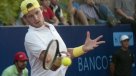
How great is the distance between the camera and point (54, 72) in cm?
500

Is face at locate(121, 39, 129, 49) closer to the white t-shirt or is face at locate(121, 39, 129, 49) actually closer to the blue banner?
the blue banner

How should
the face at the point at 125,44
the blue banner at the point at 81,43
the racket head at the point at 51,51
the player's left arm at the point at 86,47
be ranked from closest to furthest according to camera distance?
the racket head at the point at 51,51, the player's left arm at the point at 86,47, the blue banner at the point at 81,43, the face at the point at 125,44

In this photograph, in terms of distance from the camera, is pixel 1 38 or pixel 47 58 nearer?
pixel 47 58

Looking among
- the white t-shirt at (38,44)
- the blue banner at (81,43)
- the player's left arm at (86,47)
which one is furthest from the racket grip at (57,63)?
the blue banner at (81,43)

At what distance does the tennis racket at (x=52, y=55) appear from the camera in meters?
4.84

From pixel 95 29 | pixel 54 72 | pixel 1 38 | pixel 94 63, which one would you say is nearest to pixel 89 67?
pixel 94 63

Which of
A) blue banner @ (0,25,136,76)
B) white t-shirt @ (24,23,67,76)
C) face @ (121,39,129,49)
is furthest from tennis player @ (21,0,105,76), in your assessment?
face @ (121,39,129,49)

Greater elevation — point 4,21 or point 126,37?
point 4,21

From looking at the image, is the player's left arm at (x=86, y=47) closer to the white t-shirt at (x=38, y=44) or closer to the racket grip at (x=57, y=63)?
the white t-shirt at (x=38, y=44)

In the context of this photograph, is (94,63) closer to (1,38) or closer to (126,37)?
(126,37)

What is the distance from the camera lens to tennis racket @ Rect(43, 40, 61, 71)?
4.84m

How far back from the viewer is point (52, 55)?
4.91m

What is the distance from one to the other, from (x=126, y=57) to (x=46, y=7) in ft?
7.30

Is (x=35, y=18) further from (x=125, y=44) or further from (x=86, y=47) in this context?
(x=125, y=44)
